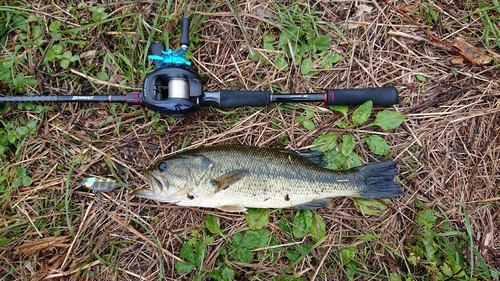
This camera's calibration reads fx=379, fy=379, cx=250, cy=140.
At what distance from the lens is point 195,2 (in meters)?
3.76

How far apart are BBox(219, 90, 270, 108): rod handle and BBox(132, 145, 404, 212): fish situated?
0.40 m

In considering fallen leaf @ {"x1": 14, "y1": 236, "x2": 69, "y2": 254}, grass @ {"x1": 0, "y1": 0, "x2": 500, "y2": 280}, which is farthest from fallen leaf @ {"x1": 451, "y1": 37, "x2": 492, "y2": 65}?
fallen leaf @ {"x1": 14, "y1": 236, "x2": 69, "y2": 254}

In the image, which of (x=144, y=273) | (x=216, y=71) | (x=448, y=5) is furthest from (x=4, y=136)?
(x=448, y=5)

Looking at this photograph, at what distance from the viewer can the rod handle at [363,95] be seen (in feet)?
11.4

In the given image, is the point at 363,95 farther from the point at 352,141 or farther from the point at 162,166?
the point at 162,166

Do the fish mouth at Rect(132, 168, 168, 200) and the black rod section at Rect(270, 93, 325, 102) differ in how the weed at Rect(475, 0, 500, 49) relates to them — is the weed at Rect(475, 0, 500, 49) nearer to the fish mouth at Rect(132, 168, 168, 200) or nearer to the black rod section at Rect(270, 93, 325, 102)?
the black rod section at Rect(270, 93, 325, 102)

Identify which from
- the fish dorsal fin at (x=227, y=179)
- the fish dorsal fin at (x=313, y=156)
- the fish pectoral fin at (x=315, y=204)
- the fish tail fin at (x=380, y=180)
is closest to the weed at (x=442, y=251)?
the fish tail fin at (x=380, y=180)

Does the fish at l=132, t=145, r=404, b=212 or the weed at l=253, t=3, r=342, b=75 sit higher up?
the weed at l=253, t=3, r=342, b=75

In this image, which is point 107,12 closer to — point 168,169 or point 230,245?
point 168,169

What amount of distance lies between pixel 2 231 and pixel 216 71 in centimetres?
249

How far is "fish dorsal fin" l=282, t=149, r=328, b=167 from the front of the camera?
11.4ft

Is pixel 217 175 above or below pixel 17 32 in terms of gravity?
below

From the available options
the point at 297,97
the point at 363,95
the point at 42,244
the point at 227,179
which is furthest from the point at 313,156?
the point at 42,244

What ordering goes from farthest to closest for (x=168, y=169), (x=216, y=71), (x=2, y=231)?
1. (x=216, y=71)
2. (x=2, y=231)
3. (x=168, y=169)
